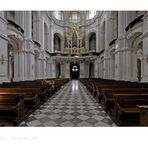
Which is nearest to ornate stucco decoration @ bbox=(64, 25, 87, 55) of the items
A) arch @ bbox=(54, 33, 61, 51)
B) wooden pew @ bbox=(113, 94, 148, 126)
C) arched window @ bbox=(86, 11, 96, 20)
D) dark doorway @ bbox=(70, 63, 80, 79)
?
arch @ bbox=(54, 33, 61, 51)

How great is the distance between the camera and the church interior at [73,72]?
185 inches

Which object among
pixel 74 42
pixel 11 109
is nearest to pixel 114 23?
pixel 74 42

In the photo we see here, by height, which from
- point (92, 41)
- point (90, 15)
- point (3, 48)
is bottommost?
point (3, 48)

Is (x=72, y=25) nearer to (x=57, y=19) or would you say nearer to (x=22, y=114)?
(x=57, y=19)

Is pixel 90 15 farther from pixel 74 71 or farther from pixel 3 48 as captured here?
pixel 3 48

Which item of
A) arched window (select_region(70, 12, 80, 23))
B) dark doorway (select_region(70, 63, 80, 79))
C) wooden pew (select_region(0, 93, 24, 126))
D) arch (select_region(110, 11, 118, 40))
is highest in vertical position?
arched window (select_region(70, 12, 80, 23))

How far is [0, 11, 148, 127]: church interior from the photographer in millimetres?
4699

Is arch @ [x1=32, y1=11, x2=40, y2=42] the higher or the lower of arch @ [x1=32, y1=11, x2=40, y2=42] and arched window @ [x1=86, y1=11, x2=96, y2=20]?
the lower

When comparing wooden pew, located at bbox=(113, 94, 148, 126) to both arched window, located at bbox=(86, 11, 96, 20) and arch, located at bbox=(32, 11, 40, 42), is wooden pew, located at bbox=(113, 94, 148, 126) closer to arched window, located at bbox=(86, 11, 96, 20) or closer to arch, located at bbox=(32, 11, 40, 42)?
arch, located at bbox=(32, 11, 40, 42)

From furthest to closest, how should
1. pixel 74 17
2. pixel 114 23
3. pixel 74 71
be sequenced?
pixel 74 71, pixel 74 17, pixel 114 23

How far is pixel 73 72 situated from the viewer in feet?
122

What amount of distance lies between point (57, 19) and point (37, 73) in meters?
16.3

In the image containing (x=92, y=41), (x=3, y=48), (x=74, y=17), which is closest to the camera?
(x=3, y=48)
